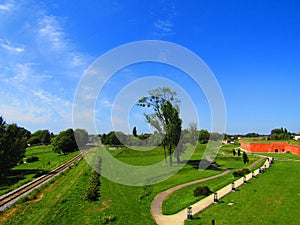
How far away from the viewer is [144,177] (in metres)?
36.6

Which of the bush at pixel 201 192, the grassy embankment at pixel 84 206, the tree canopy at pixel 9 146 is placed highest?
the tree canopy at pixel 9 146

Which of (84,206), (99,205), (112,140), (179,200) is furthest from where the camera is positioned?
(112,140)

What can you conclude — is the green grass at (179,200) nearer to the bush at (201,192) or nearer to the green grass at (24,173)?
the bush at (201,192)

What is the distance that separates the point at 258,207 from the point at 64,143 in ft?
250

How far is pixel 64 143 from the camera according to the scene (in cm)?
8594

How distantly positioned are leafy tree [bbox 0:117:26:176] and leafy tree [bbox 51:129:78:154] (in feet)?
112

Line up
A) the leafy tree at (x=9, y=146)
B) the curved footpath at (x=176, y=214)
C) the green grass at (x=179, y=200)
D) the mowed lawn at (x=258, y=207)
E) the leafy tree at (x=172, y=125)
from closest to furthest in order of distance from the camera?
the mowed lawn at (x=258, y=207), the curved footpath at (x=176, y=214), the green grass at (x=179, y=200), the leafy tree at (x=9, y=146), the leafy tree at (x=172, y=125)

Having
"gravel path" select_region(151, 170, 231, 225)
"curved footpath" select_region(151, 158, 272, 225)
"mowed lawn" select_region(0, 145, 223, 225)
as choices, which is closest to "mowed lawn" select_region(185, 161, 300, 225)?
"curved footpath" select_region(151, 158, 272, 225)

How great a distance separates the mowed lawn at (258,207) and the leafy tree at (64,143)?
231 feet

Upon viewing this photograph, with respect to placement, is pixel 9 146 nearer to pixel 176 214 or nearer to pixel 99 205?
pixel 99 205

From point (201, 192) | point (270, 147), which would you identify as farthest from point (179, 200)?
point (270, 147)

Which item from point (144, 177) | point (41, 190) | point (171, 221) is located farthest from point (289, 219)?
point (41, 190)

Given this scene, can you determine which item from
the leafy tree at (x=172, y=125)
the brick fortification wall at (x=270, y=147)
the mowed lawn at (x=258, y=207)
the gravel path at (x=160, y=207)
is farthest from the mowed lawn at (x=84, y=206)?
the brick fortification wall at (x=270, y=147)

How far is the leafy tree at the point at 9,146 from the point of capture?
1684 inches
